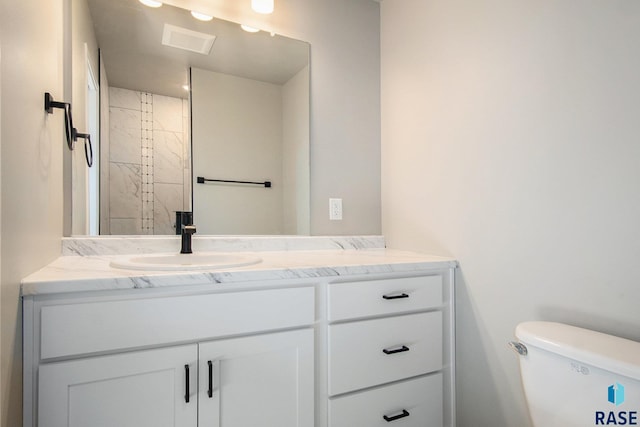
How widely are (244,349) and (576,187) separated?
109cm

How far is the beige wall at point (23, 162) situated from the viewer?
66cm

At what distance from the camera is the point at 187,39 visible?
4.88 ft

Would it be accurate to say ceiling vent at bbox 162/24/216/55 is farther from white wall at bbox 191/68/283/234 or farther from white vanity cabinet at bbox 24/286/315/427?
white vanity cabinet at bbox 24/286/315/427

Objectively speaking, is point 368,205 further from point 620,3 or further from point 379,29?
point 620,3

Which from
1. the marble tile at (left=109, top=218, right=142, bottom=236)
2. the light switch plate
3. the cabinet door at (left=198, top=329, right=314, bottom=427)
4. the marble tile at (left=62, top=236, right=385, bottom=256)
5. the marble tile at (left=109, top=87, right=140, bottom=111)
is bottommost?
the cabinet door at (left=198, top=329, right=314, bottom=427)

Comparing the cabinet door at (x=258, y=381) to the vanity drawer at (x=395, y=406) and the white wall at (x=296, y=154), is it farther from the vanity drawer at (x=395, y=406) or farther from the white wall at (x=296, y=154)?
the white wall at (x=296, y=154)

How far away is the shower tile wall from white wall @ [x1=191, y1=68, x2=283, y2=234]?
0.06m

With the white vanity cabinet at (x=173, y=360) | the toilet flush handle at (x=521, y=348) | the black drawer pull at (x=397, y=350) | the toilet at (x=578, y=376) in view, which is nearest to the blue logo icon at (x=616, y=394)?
the toilet at (x=578, y=376)

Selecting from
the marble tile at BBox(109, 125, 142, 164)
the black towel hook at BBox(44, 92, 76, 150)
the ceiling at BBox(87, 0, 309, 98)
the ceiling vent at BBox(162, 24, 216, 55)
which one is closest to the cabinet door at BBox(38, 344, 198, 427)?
the black towel hook at BBox(44, 92, 76, 150)

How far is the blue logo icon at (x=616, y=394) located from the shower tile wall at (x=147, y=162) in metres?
1.48

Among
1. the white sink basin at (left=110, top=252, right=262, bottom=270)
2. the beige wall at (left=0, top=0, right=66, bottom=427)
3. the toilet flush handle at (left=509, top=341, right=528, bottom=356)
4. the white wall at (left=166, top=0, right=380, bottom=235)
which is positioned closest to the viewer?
the beige wall at (left=0, top=0, right=66, bottom=427)

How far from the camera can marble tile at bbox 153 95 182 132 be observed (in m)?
1.43

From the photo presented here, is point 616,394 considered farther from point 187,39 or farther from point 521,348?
point 187,39

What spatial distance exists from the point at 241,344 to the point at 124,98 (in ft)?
3.63
